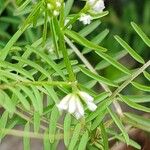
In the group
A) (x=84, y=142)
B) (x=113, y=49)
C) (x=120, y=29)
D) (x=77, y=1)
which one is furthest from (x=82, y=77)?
(x=84, y=142)

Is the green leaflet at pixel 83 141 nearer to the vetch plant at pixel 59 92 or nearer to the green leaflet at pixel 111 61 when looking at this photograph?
the vetch plant at pixel 59 92

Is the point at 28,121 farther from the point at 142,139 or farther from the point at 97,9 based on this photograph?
the point at 142,139

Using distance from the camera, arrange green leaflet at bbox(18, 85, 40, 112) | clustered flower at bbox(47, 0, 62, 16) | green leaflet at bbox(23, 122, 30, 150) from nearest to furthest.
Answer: clustered flower at bbox(47, 0, 62, 16) → green leaflet at bbox(18, 85, 40, 112) → green leaflet at bbox(23, 122, 30, 150)

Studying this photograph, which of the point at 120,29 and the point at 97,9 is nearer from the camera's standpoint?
the point at 97,9

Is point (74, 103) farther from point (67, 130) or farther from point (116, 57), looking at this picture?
point (116, 57)

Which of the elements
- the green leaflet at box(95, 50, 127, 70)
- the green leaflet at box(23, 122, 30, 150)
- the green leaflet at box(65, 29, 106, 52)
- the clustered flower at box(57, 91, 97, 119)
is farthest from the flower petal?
the green leaflet at box(95, 50, 127, 70)

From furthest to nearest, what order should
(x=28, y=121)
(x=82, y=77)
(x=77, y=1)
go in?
(x=77, y=1) < (x=82, y=77) < (x=28, y=121)

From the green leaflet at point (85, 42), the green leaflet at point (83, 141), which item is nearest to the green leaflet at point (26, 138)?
the green leaflet at point (83, 141)

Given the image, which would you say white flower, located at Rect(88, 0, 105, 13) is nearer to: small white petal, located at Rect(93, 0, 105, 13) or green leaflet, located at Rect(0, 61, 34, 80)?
small white petal, located at Rect(93, 0, 105, 13)

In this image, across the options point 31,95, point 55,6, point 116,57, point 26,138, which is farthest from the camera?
point 116,57

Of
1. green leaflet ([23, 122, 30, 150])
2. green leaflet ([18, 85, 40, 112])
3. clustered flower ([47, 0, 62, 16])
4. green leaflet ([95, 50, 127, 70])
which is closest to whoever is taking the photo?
clustered flower ([47, 0, 62, 16])

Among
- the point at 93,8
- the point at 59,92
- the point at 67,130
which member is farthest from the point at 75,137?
the point at 93,8
